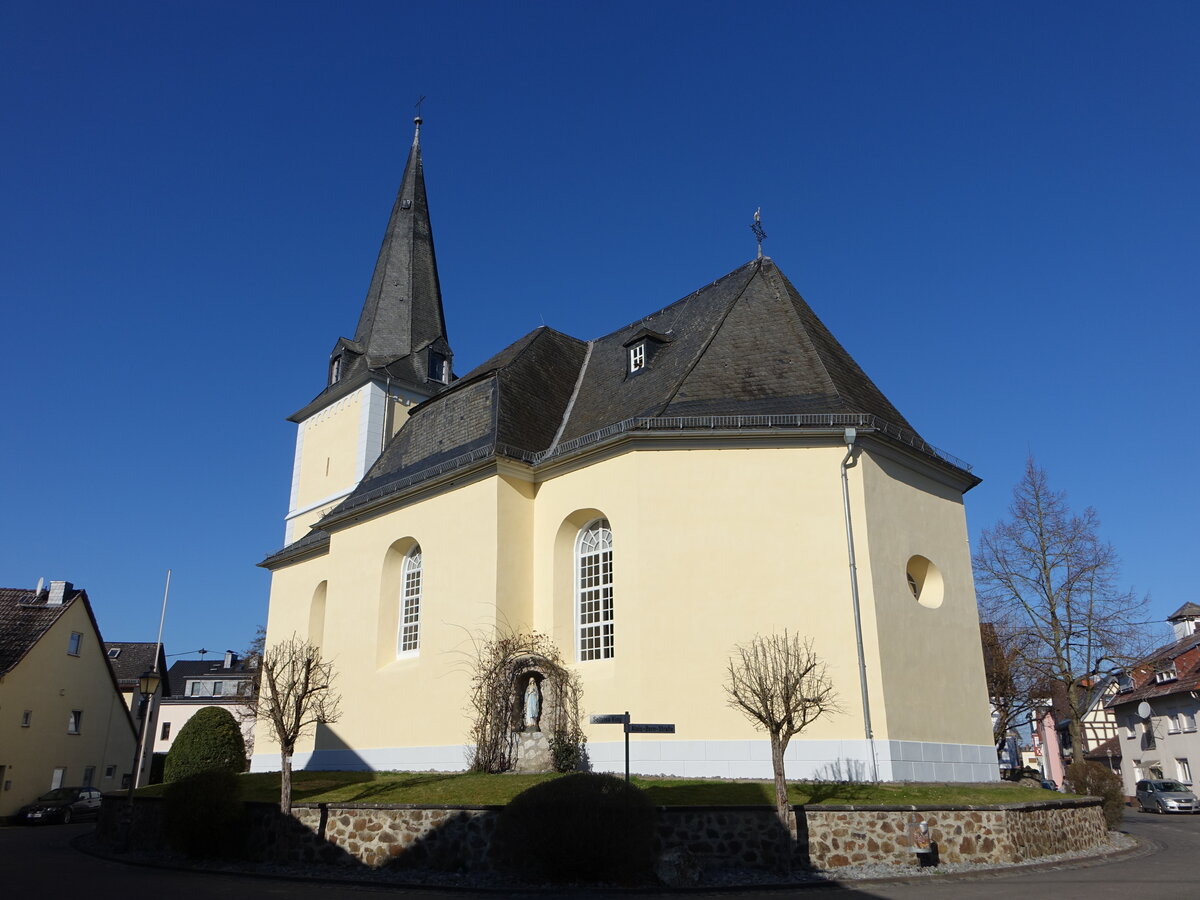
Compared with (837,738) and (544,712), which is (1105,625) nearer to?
(837,738)

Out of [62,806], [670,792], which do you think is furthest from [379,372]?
[670,792]

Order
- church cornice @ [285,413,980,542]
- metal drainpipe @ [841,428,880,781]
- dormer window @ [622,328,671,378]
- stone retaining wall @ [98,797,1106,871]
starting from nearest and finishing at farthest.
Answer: stone retaining wall @ [98,797,1106,871] → metal drainpipe @ [841,428,880,781] → church cornice @ [285,413,980,542] → dormer window @ [622,328,671,378]

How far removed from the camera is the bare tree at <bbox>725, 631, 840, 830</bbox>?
13179 mm

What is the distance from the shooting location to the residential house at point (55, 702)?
2942cm

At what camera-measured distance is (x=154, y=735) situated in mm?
45219

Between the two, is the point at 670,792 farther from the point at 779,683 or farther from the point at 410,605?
the point at 410,605

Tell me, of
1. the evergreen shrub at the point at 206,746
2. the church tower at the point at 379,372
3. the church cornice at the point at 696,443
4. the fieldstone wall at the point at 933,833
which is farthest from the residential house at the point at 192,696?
the fieldstone wall at the point at 933,833

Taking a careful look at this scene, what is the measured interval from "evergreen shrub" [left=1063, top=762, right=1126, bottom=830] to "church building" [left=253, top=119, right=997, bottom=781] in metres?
3.44

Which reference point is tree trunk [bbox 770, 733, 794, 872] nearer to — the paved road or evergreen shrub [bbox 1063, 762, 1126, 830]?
the paved road

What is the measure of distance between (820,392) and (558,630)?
729 centimetres

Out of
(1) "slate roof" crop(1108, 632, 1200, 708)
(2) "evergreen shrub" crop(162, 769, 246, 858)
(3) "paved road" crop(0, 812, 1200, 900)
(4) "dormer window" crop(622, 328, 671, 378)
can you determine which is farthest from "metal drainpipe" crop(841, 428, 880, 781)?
(1) "slate roof" crop(1108, 632, 1200, 708)

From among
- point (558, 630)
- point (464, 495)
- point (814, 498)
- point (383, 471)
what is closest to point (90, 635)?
point (383, 471)

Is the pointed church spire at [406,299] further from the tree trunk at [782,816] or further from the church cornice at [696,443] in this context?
the tree trunk at [782,816]

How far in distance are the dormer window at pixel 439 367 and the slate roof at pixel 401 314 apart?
0.20 m
